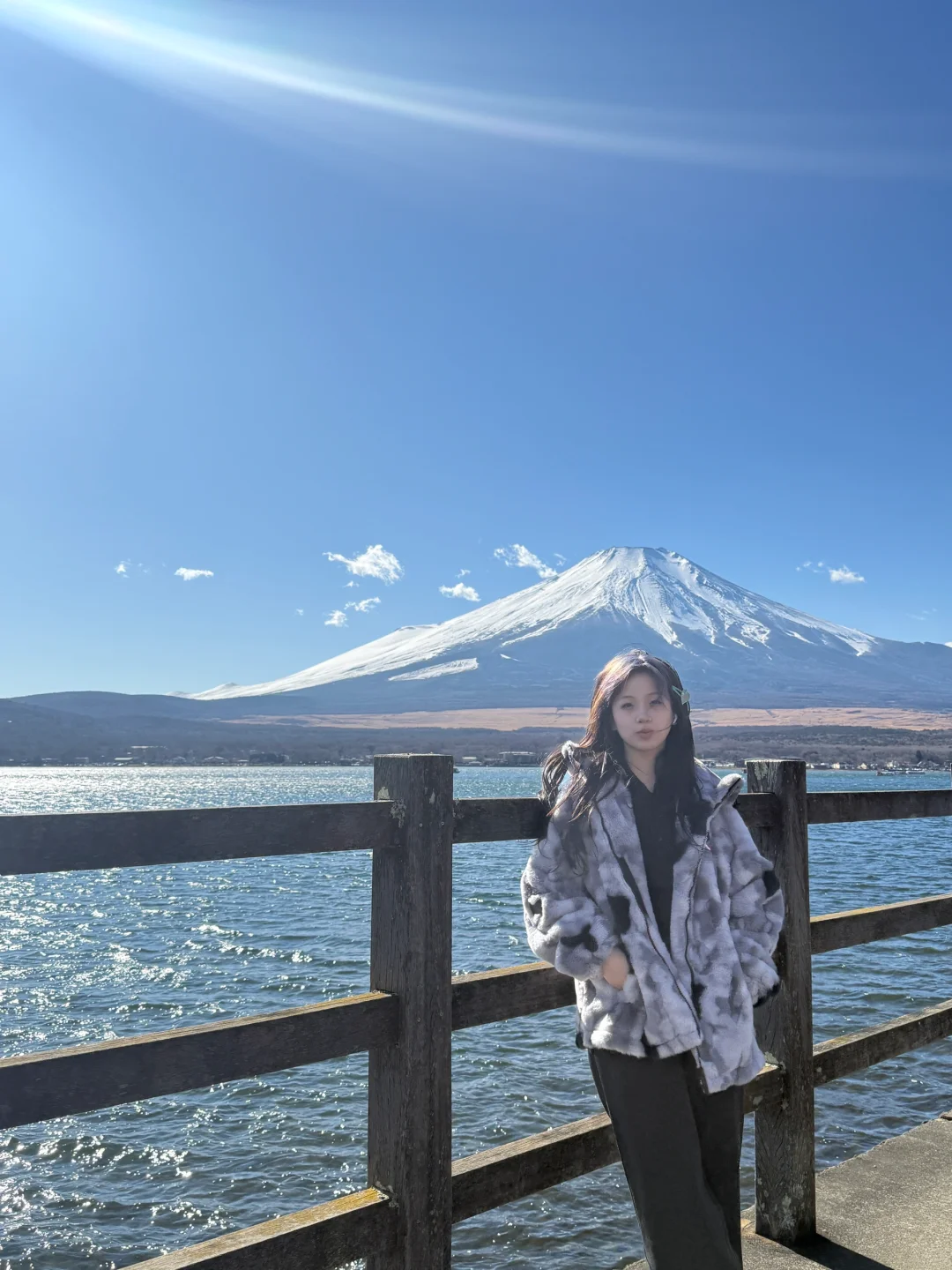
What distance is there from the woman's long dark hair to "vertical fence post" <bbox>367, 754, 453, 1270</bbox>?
31 centimetres

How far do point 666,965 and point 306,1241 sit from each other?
99 centimetres

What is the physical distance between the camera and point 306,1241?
7.35 ft

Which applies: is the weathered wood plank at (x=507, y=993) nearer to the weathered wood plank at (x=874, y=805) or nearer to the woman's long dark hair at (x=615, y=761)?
the woman's long dark hair at (x=615, y=761)

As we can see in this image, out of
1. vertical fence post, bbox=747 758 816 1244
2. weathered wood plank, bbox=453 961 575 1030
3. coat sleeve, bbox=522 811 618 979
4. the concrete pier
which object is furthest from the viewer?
vertical fence post, bbox=747 758 816 1244

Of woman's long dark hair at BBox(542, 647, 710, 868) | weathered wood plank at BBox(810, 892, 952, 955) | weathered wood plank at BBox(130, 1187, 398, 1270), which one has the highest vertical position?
woman's long dark hair at BBox(542, 647, 710, 868)

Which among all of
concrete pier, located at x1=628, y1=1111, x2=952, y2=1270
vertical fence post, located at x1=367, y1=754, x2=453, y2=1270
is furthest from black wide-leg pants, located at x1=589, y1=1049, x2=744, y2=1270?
concrete pier, located at x1=628, y1=1111, x2=952, y2=1270

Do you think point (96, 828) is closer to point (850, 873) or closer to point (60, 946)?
point (60, 946)

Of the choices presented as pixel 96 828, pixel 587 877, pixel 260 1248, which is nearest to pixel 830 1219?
pixel 587 877

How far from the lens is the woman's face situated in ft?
8.71

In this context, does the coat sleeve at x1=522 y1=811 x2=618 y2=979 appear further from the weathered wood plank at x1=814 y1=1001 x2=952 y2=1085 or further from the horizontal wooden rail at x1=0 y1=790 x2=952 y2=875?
the weathered wood plank at x1=814 y1=1001 x2=952 y2=1085

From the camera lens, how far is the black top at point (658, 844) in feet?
8.13

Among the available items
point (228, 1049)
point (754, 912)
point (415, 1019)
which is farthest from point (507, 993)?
point (228, 1049)

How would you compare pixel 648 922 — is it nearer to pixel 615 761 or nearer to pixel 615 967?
pixel 615 967

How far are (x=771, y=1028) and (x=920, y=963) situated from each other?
11603 mm
